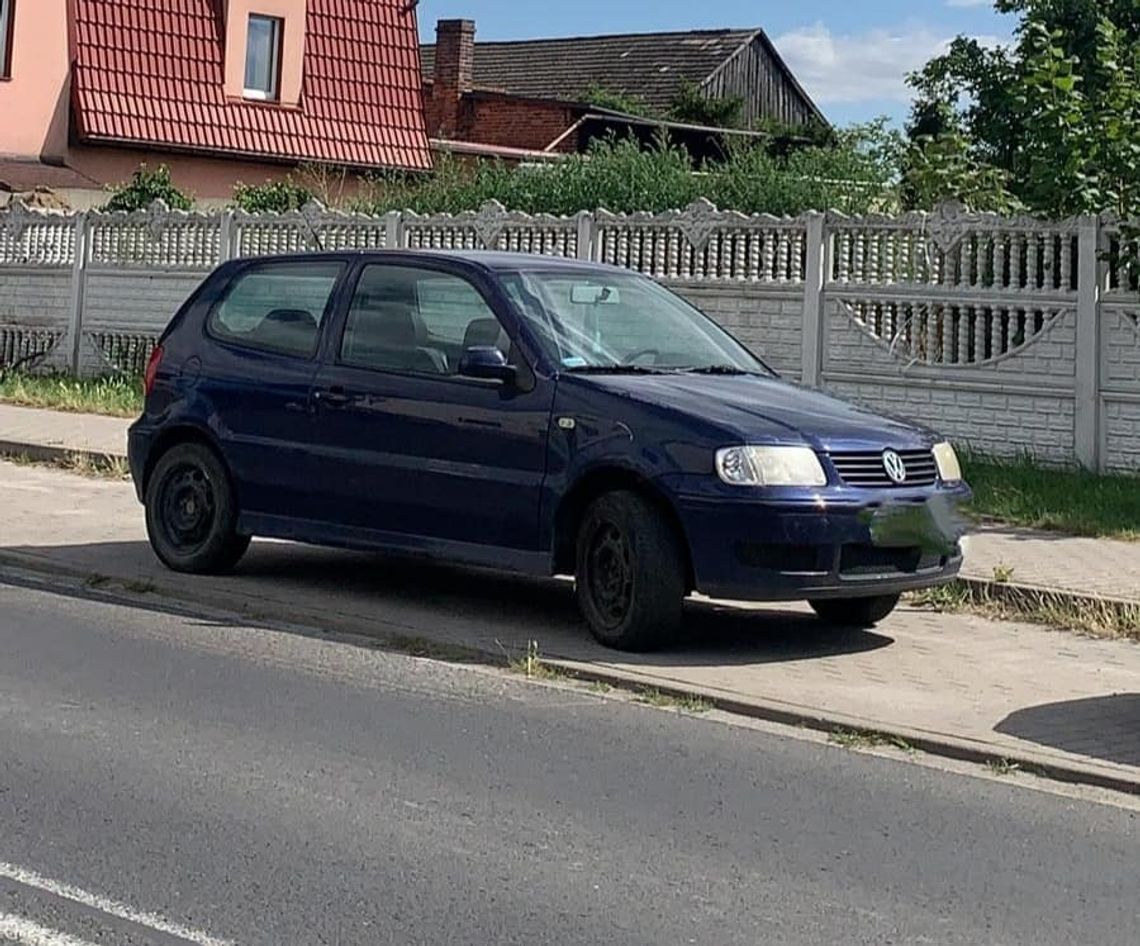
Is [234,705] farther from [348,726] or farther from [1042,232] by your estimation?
[1042,232]

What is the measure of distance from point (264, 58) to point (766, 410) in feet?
85.7

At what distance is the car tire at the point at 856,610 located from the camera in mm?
10055

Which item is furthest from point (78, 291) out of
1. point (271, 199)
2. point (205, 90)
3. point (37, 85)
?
point (205, 90)

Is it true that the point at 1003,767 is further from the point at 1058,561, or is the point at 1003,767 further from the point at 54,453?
the point at 54,453

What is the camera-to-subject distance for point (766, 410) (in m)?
9.20

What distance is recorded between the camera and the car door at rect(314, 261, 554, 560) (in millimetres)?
9555

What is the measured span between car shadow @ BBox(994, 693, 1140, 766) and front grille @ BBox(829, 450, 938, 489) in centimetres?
122

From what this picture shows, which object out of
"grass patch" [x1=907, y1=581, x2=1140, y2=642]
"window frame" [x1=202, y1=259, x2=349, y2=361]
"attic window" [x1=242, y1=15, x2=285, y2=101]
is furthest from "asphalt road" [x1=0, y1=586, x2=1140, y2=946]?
"attic window" [x1=242, y1=15, x2=285, y2=101]

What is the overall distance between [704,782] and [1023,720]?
1.75 metres

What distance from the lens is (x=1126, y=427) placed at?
14.5 metres

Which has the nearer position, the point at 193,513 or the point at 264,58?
the point at 193,513

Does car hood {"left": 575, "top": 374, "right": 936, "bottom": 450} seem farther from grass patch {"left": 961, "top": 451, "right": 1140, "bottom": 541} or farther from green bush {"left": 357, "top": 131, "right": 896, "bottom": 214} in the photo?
green bush {"left": 357, "top": 131, "right": 896, "bottom": 214}

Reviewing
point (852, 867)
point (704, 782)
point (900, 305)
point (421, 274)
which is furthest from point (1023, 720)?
point (900, 305)

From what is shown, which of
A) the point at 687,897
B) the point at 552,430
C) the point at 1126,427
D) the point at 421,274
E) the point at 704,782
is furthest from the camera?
the point at 1126,427
